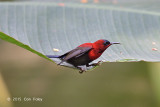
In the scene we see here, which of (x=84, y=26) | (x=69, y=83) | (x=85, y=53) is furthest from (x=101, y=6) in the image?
(x=69, y=83)

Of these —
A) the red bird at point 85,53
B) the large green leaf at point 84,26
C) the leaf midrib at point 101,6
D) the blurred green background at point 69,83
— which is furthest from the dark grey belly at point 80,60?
the blurred green background at point 69,83

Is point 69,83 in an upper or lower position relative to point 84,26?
lower

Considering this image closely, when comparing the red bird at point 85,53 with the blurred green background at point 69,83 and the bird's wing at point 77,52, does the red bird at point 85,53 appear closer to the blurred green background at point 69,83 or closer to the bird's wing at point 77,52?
the bird's wing at point 77,52

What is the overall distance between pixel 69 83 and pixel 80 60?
8.06 feet

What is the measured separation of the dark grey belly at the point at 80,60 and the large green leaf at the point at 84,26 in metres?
0.14

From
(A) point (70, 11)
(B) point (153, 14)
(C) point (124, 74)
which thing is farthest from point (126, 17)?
(C) point (124, 74)

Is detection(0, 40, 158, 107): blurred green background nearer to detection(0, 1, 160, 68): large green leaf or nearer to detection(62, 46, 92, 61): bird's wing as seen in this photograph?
detection(0, 1, 160, 68): large green leaf

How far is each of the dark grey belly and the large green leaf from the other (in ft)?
0.46

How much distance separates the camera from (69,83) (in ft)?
15.4

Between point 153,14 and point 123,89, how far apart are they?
5.86 feet

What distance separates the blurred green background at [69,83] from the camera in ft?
12.6

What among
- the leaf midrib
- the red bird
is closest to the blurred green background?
the leaf midrib

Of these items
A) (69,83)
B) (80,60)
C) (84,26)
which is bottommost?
(69,83)

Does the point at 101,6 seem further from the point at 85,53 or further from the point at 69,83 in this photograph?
the point at 69,83
